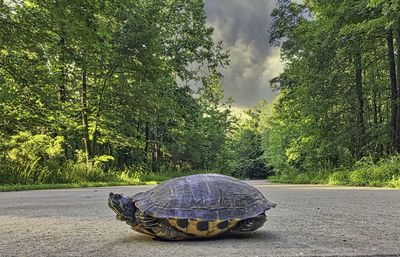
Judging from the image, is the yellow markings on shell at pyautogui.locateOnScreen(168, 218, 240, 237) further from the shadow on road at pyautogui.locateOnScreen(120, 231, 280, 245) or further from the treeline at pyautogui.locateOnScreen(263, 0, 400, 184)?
the treeline at pyautogui.locateOnScreen(263, 0, 400, 184)

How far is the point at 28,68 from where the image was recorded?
37.9ft

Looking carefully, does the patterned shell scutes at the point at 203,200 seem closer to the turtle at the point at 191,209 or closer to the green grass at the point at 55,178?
the turtle at the point at 191,209

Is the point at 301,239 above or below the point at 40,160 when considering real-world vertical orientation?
below

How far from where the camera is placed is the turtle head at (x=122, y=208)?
3143 mm

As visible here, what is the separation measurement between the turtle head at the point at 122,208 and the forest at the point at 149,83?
677cm

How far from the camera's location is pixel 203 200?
3150mm

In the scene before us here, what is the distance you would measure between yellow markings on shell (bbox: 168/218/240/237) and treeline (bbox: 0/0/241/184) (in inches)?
277

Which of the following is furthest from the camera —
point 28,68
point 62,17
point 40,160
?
point 40,160

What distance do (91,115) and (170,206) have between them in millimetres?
17531

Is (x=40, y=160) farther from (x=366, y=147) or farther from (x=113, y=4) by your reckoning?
(x=366, y=147)

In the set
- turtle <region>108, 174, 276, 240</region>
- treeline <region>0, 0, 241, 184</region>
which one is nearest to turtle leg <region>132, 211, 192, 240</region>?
turtle <region>108, 174, 276, 240</region>

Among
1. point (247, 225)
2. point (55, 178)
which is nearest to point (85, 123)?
point (55, 178)

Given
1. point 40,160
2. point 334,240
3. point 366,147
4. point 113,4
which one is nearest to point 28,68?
point 113,4

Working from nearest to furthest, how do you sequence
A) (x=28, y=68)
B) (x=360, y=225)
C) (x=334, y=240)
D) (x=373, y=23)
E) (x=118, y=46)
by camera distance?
1. (x=334, y=240)
2. (x=360, y=225)
3. (x=28, y=68)
4. (x=373, y=23)
5. (x=118, y=46)
